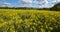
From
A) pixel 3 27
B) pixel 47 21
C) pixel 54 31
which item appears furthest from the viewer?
pixel 47 21

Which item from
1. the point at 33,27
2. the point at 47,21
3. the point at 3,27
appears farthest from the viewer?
the point at 47,21

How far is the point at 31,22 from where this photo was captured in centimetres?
606

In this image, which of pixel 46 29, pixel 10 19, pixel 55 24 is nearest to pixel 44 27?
pixel 46 29

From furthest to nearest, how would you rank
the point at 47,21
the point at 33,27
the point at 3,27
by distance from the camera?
the point at 47,21 < the point at 33,27 < the point at 3,27

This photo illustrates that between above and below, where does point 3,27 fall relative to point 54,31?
above

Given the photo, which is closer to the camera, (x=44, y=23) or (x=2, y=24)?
(x=2, y=24)

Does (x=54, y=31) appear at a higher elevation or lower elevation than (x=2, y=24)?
lower

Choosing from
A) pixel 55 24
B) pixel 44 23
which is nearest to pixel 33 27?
pixel 44 23

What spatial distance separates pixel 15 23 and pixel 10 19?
517 mm

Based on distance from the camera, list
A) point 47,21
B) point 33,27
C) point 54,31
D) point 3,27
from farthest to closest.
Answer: point 47,21
point 54,31
point 33,27
point 3,27

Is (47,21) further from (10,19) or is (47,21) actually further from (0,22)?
(0,22)

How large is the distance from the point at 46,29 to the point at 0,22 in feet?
4.72

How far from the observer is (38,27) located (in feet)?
19.6

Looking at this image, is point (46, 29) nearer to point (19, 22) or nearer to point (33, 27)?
point (33, 27)
